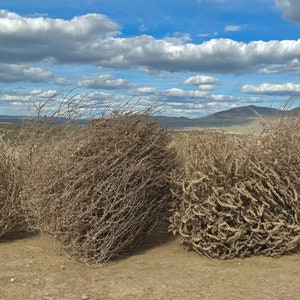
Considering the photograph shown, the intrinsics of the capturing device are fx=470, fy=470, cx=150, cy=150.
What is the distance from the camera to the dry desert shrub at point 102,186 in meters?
7.09

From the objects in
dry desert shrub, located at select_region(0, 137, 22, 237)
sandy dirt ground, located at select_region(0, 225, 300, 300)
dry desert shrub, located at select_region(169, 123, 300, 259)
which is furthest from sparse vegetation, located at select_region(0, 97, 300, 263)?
dry desert shrub, located at select_region(0, 137, 22, 237)

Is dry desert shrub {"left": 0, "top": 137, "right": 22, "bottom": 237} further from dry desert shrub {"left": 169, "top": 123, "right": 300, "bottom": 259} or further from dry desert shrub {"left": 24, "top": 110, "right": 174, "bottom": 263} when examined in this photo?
dry desert shrub {"left": 169, "top": 123, "right": 300, "bottom": 259}

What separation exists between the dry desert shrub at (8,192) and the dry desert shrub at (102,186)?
854 mm

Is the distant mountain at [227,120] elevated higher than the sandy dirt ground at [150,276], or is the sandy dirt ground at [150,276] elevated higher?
the distant mountain at [227,120]

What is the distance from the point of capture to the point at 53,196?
7211mm

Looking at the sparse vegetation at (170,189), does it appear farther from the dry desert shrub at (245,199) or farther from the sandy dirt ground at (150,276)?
the sandy dirt ground at (150,276)

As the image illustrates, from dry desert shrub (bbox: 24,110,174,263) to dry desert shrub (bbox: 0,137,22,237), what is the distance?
0.85 m

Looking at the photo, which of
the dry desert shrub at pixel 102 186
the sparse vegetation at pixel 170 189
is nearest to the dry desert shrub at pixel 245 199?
the sparse vegetation at pixel 170 189

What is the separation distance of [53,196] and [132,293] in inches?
81.6

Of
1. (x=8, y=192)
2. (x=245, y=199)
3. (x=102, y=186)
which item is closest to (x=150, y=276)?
(x=102, y=186)

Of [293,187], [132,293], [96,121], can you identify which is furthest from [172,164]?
[132,293]

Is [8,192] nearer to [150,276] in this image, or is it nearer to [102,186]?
[102,186]

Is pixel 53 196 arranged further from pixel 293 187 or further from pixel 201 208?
pixel 293 187

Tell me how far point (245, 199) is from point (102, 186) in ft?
7.20
